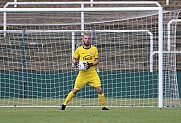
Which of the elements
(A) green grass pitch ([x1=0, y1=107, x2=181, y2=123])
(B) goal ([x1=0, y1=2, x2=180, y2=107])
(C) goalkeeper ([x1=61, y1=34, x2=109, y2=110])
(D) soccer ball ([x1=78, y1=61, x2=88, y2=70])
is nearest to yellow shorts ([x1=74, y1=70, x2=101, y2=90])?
(C) goalkeeper ([x1=61, y1=34, x2=109, y2=110])

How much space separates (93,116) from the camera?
17.2m

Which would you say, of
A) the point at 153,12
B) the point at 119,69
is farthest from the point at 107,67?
the point at 153,12

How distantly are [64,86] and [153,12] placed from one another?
4.50 meters

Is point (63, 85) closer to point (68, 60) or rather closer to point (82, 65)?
point (68, 60)

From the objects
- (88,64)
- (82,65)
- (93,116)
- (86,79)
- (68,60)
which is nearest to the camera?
(93,116)

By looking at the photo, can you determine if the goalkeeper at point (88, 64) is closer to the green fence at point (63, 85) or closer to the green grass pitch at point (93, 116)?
the green grass pitch at point (93, 116)

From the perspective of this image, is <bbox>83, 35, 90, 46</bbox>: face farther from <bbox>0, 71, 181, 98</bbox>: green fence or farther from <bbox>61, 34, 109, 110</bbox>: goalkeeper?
<bbox>0, 71, 181, 98</bbox>: green fence

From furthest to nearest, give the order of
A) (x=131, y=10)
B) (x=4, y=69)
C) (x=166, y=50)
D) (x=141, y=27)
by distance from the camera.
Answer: (x=141, y=27), (x=4, y=69), (x=166, y=50), (x=131, y=10)

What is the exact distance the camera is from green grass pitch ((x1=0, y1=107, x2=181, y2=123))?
16.1m

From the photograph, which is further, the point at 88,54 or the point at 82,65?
the point at 88,54

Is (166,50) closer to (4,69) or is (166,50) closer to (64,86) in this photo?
(64,86)

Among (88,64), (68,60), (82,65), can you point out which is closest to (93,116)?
(82,65)

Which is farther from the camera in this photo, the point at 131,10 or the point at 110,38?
the point at 110,38

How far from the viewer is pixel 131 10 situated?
2141 cm
